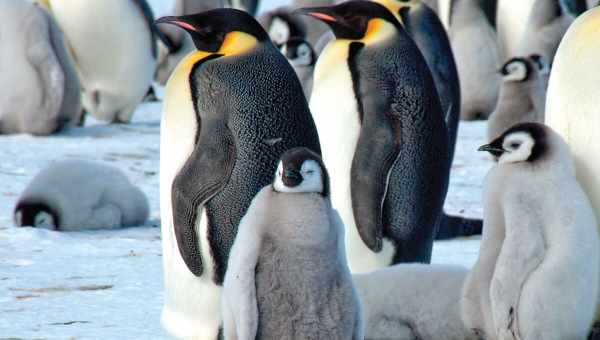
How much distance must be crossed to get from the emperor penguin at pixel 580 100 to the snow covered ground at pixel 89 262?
1138mm

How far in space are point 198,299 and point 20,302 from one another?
759 mm

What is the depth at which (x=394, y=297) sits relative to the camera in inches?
144

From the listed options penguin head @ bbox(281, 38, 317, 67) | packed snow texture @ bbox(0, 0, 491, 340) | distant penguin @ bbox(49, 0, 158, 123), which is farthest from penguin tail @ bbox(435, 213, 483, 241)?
→ distant penguin @ bbox(49, 0, 158, 123)

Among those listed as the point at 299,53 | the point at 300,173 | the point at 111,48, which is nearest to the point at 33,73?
the point at 111,48

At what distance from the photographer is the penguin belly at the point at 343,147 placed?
437 cm

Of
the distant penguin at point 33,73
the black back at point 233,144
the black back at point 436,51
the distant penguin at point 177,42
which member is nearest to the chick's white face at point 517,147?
the black back at point 233,144

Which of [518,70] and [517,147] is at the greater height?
[517,147]

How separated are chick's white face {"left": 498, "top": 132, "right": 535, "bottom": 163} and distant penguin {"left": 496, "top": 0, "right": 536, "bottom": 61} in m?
8.76

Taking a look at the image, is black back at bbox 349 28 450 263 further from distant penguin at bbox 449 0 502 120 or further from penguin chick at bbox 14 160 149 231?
distant penguin at bbox 449 0 502 120

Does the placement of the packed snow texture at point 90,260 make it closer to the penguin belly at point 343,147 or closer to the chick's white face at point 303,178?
the penguin belly at point 343,147

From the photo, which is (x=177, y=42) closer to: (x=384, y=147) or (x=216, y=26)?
(x=384, y=147)

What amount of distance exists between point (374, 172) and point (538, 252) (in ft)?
3.46

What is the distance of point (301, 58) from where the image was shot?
863 centimetres

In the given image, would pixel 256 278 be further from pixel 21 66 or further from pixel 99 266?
pixel 21 66
